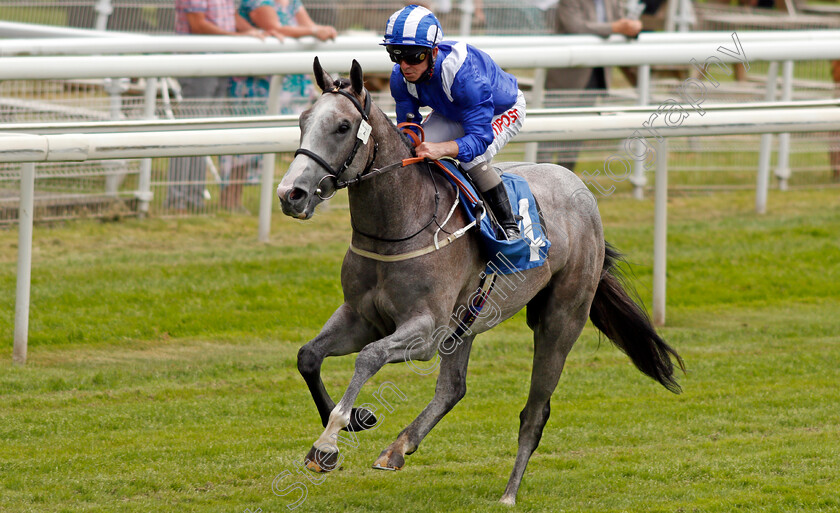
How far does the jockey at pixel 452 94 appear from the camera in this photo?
13.6ft

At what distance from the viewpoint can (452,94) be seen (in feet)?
14.2

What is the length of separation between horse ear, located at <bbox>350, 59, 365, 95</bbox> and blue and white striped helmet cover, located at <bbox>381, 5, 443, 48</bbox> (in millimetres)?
265

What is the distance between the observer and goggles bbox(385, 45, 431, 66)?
4.14 meters

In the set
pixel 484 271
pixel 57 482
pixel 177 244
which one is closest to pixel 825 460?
pixel 484 271

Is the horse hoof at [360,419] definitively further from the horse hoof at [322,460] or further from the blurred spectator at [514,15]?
the blurred spectator at [514,15]

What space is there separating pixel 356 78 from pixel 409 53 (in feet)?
1.09

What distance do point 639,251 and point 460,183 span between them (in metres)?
4.58

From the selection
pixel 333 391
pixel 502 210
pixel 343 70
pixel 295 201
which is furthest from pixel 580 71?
pixel 295 201

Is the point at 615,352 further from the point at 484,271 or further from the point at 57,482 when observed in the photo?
the point at 57,482

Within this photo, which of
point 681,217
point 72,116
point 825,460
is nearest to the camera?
point 825,460

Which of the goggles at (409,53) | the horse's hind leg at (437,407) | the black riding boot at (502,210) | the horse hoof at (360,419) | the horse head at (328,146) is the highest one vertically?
the goggles at (409,53)

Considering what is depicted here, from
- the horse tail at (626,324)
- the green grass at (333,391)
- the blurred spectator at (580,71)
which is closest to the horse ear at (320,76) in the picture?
the green grass at (333,391)

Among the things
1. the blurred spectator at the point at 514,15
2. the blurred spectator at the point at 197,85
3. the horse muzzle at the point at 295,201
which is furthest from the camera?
the blurred spectator at the point at 514,15

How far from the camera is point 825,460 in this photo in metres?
5.14
